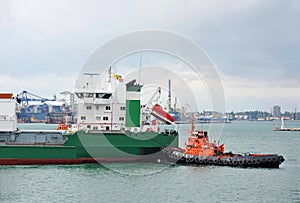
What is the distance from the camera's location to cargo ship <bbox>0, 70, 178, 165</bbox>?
31047 mm

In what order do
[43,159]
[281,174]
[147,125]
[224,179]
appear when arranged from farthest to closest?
[147,125] → [43,159] → [281,174] → [224,179]

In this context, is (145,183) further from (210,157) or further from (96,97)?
(96,97)

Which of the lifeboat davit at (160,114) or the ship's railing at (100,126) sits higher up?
the lifeboat davit at (160,114)

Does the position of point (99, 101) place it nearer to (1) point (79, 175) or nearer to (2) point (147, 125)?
(2) point (147, 125)

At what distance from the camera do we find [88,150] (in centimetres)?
3133

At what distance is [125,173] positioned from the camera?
27.8 meters

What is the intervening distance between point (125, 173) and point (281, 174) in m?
10.8

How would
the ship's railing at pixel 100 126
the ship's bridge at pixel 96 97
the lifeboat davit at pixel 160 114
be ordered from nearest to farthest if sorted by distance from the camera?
the ship's railing at pixel 100 126, the ship's bridge at pixel 96 97, the lifeboat davit at pixel 160 114

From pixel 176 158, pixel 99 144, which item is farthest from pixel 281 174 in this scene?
pixel 99 144

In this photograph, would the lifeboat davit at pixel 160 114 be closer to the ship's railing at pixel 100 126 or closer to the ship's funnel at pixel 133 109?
the ship's funnel at pixel 133 109

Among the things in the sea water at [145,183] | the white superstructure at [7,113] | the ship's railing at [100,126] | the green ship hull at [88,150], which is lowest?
the sea water at [145,183]

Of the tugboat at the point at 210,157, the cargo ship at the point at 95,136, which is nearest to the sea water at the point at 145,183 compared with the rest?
the tugboat at the point at 210,157

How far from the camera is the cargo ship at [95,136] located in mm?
31047

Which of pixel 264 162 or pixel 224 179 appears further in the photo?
pixel 264 162
